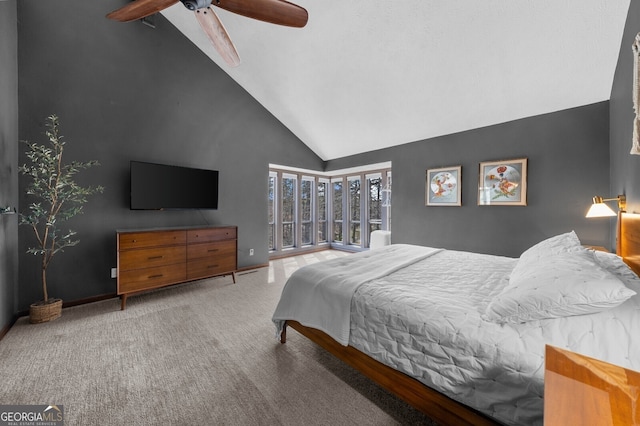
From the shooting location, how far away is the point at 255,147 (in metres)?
4.83

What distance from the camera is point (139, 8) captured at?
6.27 feet

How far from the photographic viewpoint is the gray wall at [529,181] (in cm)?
307

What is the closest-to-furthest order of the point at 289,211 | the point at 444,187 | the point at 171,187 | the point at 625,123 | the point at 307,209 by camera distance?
1. the point at 625,123
2. the point at 171,187
3. the point at 444,187
4. the point at 289,211
5. the point at 307,209

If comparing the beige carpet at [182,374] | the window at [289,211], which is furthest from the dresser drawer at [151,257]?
the window at [289,211]

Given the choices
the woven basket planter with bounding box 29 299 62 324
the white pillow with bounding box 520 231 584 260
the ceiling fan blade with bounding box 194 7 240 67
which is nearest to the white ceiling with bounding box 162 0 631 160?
the ceiling fan blade with bounding box 194 7 240 67

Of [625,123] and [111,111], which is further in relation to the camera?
[111,111]

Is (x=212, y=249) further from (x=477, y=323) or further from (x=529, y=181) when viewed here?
(x=529, y=181)

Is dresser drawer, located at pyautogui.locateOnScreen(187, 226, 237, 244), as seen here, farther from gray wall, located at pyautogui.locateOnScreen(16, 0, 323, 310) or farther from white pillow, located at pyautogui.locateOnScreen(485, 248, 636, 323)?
white pillow, located at pyautogui.locateOnScreen(485, 248, 636, 323)

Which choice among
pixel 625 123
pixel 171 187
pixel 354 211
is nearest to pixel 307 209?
pixel 354 211

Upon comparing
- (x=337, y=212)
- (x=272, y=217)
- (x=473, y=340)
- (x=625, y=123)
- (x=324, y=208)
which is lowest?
(x=473, y=340)

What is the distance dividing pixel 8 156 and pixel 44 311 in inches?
62.5

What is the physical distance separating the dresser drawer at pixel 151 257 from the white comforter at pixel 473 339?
266 centimetres

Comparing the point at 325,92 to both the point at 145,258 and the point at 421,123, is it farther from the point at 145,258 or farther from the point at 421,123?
the point at 145,258

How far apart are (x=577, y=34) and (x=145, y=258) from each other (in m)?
5.03
